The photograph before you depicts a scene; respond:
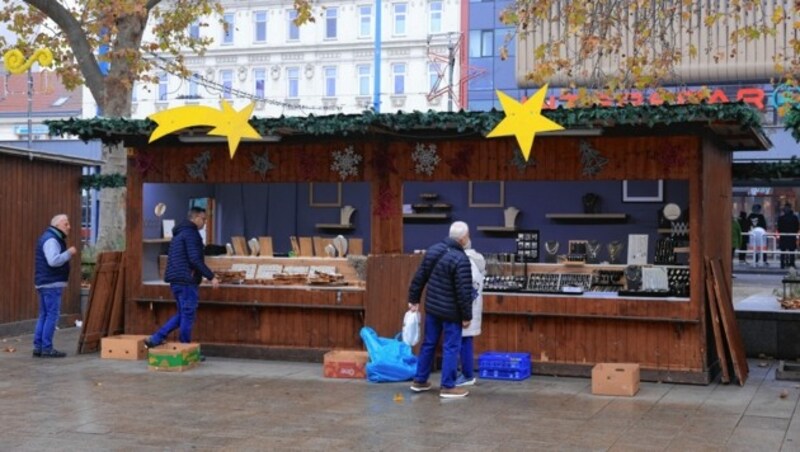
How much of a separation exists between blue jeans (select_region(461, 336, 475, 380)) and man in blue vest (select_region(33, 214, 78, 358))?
5.00m

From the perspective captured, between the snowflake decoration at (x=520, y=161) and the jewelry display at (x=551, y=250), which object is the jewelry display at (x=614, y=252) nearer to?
the jewelry display at (x=551, y=250)

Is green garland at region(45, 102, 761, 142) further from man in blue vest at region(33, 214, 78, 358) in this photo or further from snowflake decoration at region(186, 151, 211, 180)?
man in blue vest at region(33, 214, 78, 358)

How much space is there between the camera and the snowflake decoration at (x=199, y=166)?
41.9 ft

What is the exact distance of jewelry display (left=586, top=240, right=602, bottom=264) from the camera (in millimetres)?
13039

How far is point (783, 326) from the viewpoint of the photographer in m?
12.6

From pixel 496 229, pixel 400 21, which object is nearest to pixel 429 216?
pixel 496 229

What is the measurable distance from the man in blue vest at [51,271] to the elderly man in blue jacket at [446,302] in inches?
187

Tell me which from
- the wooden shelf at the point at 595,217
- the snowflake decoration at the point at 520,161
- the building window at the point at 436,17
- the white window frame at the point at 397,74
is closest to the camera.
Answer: the snowflake decoration at the point at 520,161

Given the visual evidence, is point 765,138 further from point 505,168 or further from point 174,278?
point 174,278

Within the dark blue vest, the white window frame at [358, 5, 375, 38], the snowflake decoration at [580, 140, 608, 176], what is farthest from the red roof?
the snowflake decoration at [580, 140, 608, 176]

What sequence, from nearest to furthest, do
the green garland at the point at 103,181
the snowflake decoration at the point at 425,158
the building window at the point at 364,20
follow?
the snowflake decoration at the point at 425,158, the green garland at the point at 103,181, the building window at the point at 364,20

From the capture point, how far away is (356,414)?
29.4 feet

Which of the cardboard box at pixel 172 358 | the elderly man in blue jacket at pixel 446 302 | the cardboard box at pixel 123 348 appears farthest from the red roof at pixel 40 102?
the elderly man in blue jacket at pixel 446 302

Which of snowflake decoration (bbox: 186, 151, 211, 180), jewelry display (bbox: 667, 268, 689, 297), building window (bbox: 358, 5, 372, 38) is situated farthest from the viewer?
building window (bbox: 358, 5, 372, 38)
